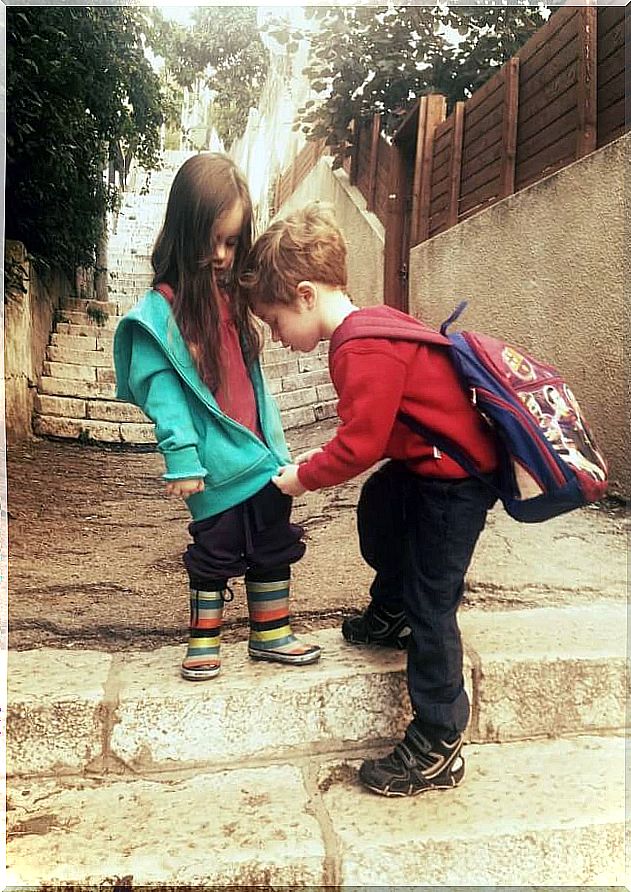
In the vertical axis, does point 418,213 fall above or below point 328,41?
below

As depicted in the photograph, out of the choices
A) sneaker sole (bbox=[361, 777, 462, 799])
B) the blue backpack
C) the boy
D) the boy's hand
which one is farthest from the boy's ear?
sneaker sole (bbox=[361, 777, 462, 799])

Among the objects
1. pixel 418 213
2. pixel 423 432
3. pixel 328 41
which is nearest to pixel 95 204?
pixel 328 41

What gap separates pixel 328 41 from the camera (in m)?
1.23

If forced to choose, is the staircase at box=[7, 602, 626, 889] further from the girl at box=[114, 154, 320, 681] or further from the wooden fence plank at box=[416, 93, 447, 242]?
the wooden fence plank at box=[416, 93, 447, 242]

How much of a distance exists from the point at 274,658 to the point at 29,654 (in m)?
0.38

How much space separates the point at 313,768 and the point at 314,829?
14cm

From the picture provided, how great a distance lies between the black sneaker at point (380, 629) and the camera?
3.87ft

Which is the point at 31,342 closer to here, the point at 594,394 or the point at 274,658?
the point at 274,658

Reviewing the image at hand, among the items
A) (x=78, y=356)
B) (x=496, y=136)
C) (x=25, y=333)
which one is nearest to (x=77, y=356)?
(x=78, y=356)

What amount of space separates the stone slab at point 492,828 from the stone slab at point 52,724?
336 millimetres

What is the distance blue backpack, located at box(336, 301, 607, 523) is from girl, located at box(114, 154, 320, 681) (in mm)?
240

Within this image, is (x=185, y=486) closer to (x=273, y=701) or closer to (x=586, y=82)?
(x=273, y=701)

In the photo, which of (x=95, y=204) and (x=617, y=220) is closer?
(x=95, y=204)

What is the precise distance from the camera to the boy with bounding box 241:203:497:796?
0.93 m
